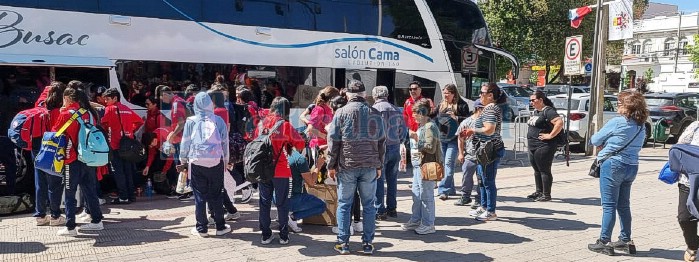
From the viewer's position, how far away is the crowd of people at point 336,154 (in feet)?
17.9

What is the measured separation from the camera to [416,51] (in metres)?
11.9

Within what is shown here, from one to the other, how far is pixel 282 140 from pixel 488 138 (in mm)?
2655

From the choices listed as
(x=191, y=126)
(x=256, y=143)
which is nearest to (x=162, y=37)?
(x=191, y=126)

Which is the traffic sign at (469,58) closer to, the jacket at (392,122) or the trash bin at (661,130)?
the jacket at (392,122)

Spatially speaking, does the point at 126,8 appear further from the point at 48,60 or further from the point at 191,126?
the point at 191,126

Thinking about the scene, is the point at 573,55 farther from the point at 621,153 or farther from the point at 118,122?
the point at 118,122

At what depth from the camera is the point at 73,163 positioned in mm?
6008

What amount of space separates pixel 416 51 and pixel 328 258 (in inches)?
283

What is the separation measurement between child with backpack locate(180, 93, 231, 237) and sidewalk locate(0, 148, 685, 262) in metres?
0.39

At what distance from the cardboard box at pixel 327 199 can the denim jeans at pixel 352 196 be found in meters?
1.07

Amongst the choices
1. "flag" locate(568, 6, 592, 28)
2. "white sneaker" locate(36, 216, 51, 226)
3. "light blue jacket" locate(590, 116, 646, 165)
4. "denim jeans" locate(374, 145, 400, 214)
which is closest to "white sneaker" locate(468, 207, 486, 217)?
"denim jeans" locate(374, 145, 400, 214)

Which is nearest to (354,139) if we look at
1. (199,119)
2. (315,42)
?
(199,119)

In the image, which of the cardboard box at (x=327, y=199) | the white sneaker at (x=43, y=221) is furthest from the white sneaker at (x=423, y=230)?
the white sneaker at (x=43, y=221)

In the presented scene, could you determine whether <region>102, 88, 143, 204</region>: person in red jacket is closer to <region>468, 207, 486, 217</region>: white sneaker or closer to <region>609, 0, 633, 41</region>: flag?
Result: <region>468, 207, 486, 217</region>: white sneaker
